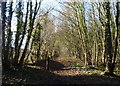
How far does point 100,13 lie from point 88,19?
7074 millimetres

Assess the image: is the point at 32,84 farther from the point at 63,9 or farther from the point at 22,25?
the point at 63,9

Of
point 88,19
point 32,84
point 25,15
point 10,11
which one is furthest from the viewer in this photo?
point 88,19

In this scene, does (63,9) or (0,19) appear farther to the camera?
(63,9)

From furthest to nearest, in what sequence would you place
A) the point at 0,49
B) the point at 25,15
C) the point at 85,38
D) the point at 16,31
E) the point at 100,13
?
the point at 85,38
the point at 100,13
the point at 25,15
the point at 16,31
the point at 0,49

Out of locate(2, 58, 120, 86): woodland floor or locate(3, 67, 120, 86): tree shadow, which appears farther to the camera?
locate(2, 58, 120, 86): woodland floor

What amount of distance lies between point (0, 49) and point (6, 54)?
66cm

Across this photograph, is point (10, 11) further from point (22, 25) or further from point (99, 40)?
point (99, 40)

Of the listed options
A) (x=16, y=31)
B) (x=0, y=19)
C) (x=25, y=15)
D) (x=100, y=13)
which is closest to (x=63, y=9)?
(x=100, y=13)

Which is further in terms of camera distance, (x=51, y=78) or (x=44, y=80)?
(x=51, y=78)

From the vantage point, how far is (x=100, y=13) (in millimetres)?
22188

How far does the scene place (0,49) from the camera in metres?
14.6

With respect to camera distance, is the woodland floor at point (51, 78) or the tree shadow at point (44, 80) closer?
the tree shadow at point (44, 80)

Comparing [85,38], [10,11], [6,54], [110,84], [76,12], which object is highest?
[76,12]

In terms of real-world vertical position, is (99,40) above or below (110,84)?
above
